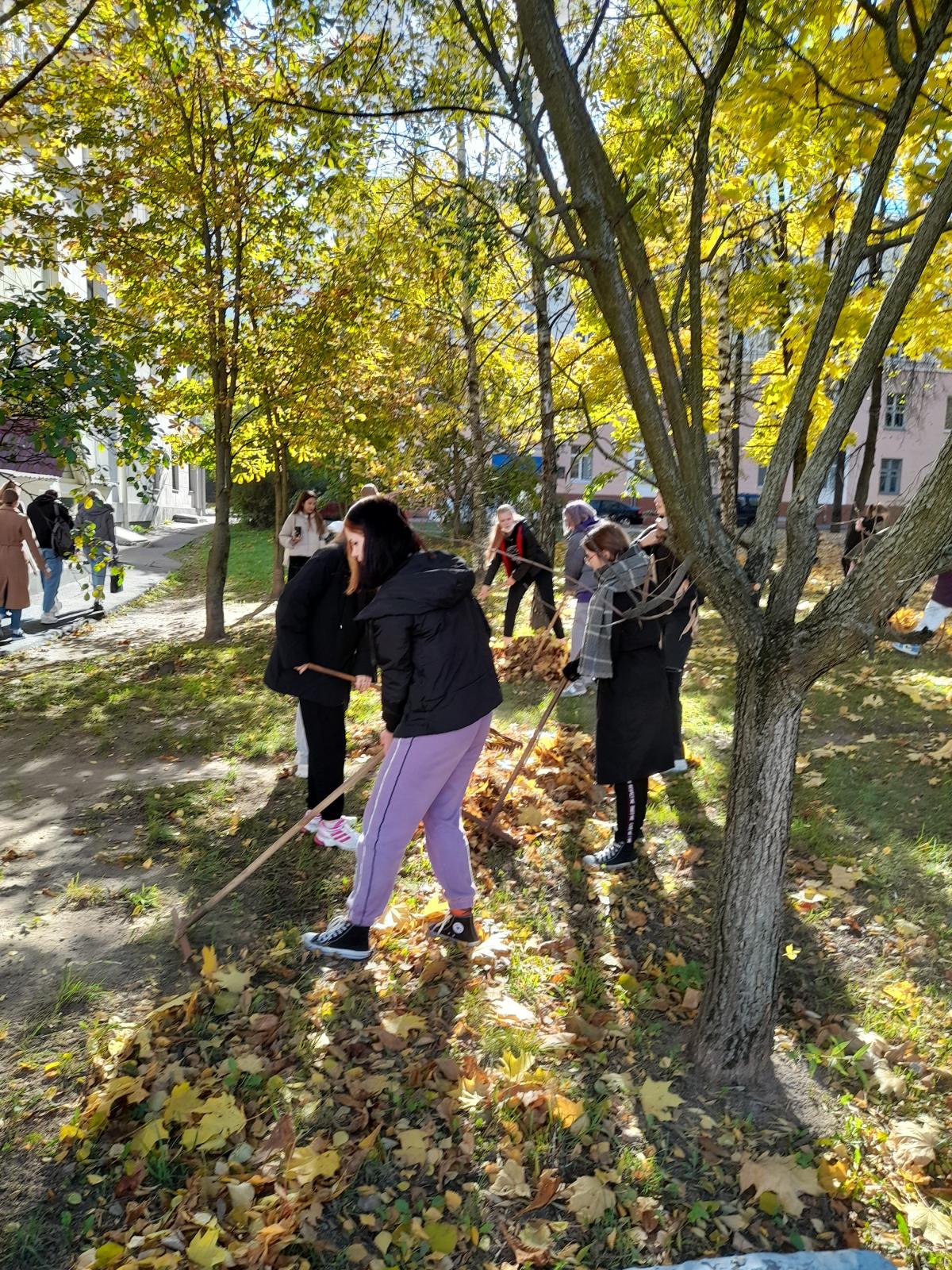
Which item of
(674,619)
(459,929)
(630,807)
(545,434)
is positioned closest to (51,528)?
(545,434)

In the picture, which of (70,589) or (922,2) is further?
(70,589)

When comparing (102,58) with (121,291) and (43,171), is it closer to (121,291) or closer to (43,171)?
(43,171)

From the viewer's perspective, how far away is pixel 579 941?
13.4ft

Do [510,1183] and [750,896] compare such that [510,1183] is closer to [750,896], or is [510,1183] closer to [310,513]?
[750,896]

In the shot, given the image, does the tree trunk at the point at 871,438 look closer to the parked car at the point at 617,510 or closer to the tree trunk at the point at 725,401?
the tree trunk at the point at 725,401

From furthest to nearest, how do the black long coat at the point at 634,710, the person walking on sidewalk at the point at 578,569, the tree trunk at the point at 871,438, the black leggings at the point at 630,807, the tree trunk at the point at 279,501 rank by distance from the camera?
the tree trunk at the point at 279,501
the tree trunk at the point at 871,438
the person walking on sidewalk at the point at 578,569
the black leggings at the point at 630,807
the black long coat at the point at 634,710

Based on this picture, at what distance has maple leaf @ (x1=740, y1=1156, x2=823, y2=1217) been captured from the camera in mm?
2734

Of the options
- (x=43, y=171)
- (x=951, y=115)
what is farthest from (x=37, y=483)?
(x=951, y=115)

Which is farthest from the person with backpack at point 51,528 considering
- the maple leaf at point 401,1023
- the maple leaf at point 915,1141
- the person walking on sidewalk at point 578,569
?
the maple leaf at point 915,1141

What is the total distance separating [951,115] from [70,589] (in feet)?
44.5

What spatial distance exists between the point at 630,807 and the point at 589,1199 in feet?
7.39

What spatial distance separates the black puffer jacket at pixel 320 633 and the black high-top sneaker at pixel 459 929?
1285mm

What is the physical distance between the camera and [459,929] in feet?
12.8

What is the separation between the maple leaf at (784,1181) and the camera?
2.73 m
